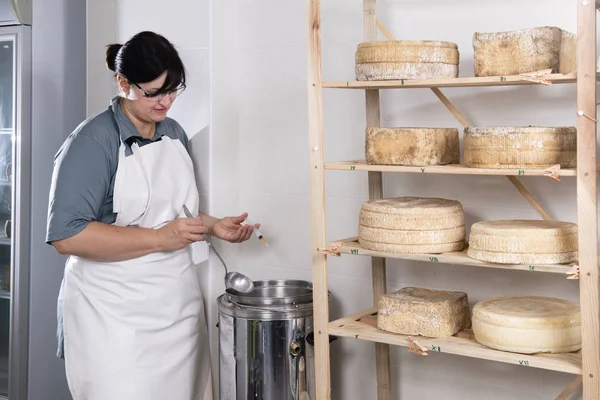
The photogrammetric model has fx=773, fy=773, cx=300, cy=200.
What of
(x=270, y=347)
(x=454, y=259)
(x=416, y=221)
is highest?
(x=416, y=221)

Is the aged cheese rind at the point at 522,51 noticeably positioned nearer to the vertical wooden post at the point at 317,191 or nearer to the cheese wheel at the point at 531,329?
the vertical wooden post at the point at 317,191

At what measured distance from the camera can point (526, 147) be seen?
7.50 feet

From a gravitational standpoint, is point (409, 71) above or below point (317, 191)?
above

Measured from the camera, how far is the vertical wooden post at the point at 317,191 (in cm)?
261

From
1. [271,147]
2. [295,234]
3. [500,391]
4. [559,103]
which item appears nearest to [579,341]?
[500,391]

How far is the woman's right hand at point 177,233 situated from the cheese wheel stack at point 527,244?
1032 millimetres

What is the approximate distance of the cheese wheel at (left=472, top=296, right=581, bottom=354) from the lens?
229 centimetres

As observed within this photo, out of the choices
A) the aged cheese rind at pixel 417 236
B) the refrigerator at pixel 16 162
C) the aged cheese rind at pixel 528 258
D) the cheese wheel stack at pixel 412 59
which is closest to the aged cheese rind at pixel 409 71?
the cheese wheel stack at pixel 412 59

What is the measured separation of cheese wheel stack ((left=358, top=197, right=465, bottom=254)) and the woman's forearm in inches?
31.1

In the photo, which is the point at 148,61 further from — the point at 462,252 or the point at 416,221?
→ the point at 462,252

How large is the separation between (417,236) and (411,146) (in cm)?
29

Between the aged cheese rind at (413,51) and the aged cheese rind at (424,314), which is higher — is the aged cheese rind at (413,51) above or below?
above

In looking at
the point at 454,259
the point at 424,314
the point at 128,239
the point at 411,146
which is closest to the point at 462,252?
the point at 454,259

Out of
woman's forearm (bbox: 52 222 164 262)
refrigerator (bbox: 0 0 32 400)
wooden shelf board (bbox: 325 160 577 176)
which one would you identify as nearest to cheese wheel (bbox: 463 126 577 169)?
wooden shelf board (bbox: 325 160 577 176)
